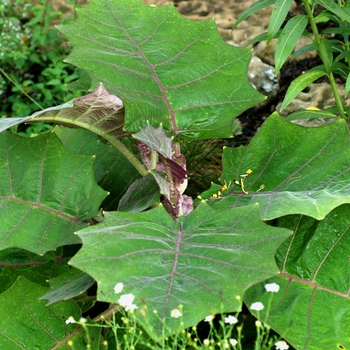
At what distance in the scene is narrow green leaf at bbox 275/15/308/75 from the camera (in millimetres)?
Result: 1794

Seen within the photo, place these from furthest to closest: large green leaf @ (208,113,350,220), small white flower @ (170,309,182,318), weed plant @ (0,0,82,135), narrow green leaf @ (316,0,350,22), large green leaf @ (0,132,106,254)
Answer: weed plant @ (0,0,82,135), narrow green leaf @ (316,0,350,22), large green leaf @ (0,132,106,254), large green leaf @ (208,113,350,220), small white flower @ (170,309,182,318)

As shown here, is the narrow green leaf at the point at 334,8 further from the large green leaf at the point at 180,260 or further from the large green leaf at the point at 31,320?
the large green leaf at the point at 31,320

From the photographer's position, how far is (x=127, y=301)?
1.00 metres

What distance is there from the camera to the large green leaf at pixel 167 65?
1.47 m

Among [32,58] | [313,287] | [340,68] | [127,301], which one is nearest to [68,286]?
[127,301]

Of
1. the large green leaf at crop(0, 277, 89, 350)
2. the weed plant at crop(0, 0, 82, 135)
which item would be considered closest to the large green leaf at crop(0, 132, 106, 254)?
the large green leaf at crop(0, 277, 89, 350)

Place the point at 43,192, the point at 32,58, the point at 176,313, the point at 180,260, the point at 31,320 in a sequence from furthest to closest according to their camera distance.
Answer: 1. the point at 32,58
2. the point at 43,192
3. the point at 31,320
4. the point at 180,260
5. the point at 176,313

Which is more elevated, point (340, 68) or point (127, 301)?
point (127, 301)

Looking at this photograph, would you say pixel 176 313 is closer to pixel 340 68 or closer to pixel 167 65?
pixel 167 65

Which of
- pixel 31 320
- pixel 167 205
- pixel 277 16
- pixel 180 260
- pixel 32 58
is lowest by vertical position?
pixel 32 58

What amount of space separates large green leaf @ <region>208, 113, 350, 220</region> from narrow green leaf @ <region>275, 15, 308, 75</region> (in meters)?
0.37

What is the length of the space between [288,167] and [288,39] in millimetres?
530

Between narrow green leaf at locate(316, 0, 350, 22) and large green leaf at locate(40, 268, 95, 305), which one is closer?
large green leaf at locate(40, 268, 95, 305)

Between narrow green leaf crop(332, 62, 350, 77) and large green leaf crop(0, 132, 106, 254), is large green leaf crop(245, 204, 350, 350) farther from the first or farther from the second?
narrow green leaf crop(332, 62, 350, 77)
